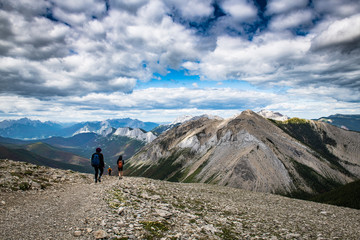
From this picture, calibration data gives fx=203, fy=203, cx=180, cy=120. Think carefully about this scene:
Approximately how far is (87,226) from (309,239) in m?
19.6

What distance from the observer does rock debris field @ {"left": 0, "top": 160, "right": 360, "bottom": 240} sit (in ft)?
45.4

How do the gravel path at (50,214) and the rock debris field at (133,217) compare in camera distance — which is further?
the rock debris field at (133,217)

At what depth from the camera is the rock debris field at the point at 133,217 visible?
13836 mm

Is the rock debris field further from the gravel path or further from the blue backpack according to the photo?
the blue backpack

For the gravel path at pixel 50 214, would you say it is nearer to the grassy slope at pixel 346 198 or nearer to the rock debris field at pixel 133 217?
the rock debris field at pixel 133 217

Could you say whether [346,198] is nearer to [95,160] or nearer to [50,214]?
[95,160]

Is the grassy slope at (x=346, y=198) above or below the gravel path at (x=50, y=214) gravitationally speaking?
below

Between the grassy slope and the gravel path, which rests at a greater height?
the gravel path

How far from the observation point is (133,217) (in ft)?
54.1

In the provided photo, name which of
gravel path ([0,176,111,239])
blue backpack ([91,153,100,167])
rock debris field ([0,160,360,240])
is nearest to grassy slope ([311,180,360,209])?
rock debris field ([0,160,360,240])

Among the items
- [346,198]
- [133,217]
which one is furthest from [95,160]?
[346,198]

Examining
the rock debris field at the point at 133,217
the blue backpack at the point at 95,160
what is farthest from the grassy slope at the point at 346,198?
the blue backpack at the point at 95,160

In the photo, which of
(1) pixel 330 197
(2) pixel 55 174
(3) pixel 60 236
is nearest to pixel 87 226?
(3) pixel 60 236

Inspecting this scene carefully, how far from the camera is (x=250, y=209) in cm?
2781
